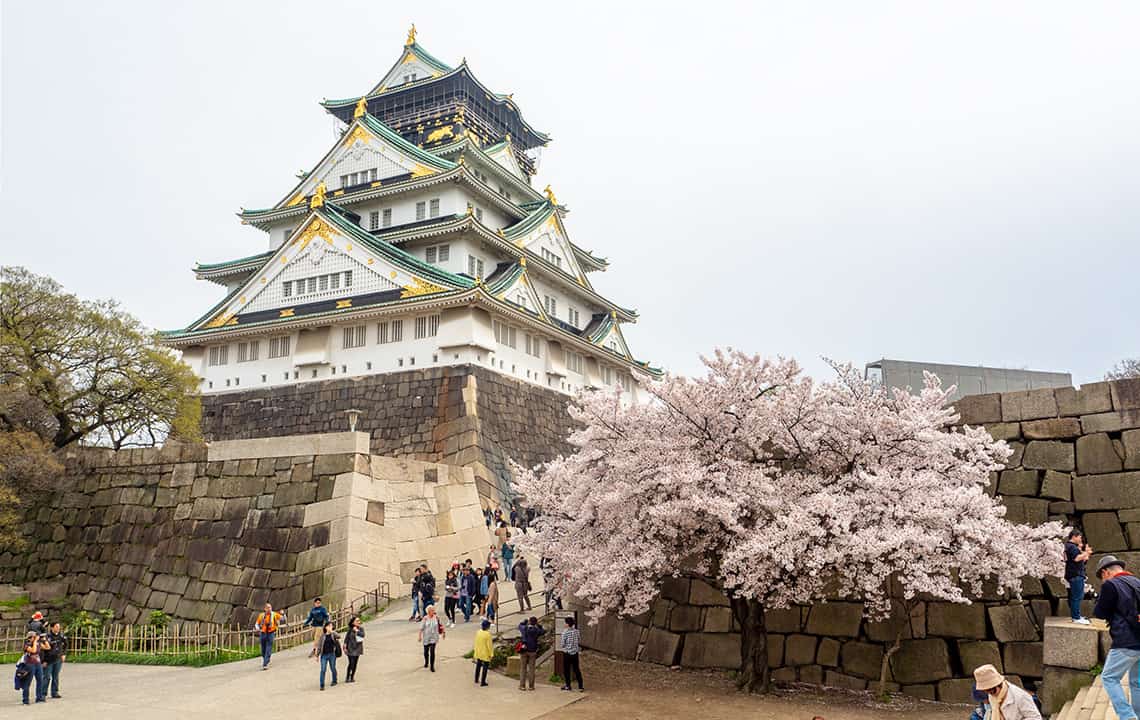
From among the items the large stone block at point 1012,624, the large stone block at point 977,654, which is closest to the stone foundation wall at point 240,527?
the large stone block at point 977,654

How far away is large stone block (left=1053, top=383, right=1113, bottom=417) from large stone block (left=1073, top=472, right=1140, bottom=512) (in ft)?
3.50

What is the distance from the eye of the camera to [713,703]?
12602 mm

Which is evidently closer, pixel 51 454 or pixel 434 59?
pixel 51 454

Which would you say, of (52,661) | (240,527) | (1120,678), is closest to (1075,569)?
(1120,678)

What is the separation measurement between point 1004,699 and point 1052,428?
896cm

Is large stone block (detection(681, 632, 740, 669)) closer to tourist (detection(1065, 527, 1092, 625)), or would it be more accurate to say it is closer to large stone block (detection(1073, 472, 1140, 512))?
tourist (detection(1065, 527, 1092, 625))

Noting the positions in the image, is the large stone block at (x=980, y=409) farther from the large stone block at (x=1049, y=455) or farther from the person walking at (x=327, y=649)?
the person walking at (x=327, y=649)

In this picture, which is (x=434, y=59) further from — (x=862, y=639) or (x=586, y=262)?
(x=862, y=639)

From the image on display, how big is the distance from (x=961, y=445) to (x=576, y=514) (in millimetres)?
6332

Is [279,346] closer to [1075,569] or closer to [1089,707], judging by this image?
[1075,569]

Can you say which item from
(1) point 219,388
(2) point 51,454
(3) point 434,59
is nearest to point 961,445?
(2) point 51,454

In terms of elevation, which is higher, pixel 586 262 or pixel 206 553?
pixel 586 262

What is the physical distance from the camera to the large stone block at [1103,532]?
12.9 m

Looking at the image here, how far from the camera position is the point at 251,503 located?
71.3 ft
